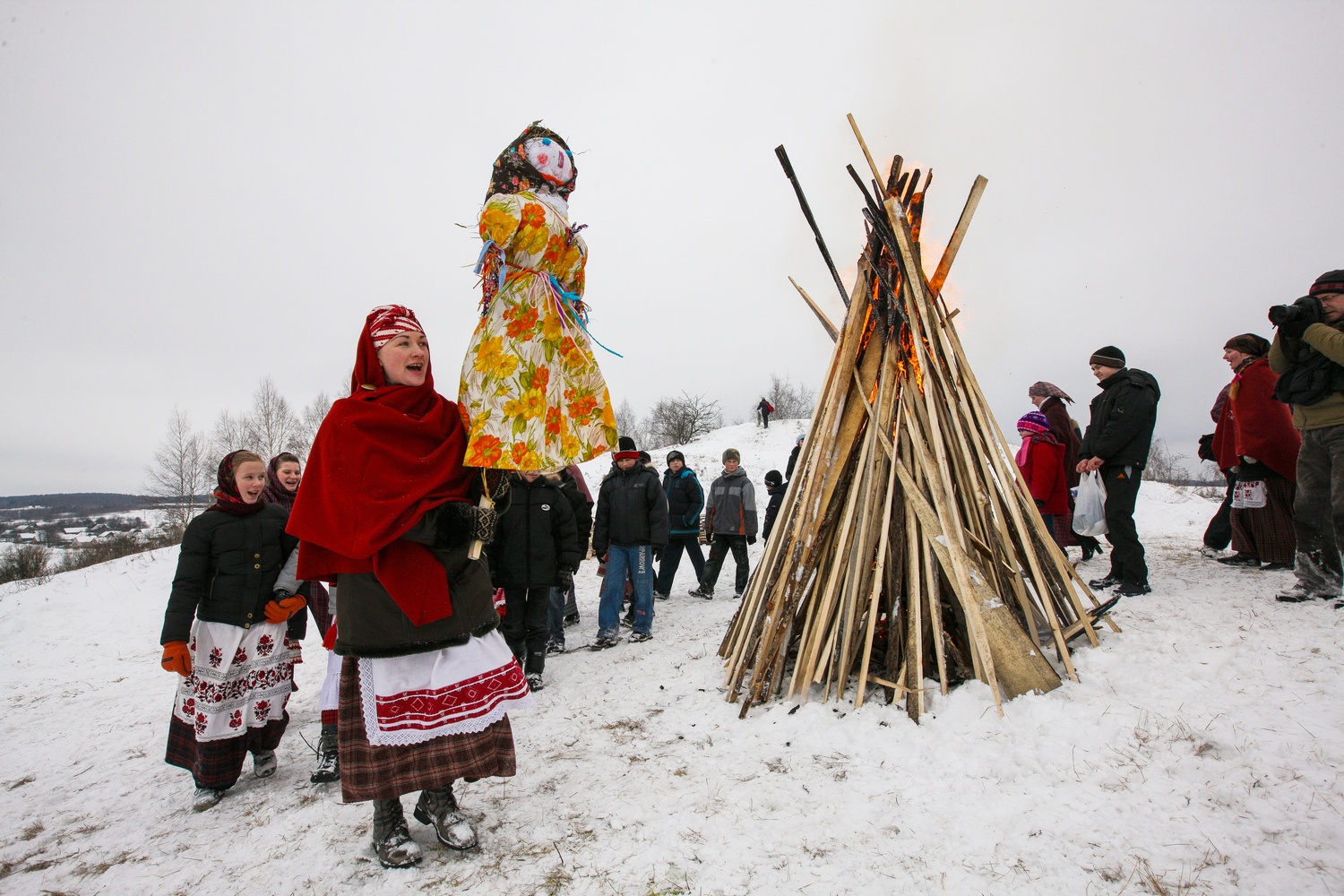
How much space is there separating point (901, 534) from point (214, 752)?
11.5 feet

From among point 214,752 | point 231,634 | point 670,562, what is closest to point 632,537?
point 670,562

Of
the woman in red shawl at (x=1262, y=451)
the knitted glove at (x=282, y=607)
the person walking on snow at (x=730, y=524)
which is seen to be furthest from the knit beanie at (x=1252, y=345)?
the knitted glove at (x=282, y=607)

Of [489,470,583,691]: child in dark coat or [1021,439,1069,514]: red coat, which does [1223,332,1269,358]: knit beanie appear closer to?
[1021,439,1069,514]: red coat

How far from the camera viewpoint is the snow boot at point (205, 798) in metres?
2.88

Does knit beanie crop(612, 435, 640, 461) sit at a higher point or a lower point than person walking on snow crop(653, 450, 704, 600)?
higher

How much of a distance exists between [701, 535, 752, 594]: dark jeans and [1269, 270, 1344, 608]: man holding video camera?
15.8 feet

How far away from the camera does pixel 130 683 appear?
558 cm

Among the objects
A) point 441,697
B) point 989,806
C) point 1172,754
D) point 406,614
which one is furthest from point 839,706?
point 406,614

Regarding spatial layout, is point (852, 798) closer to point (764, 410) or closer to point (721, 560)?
point (721, 560)

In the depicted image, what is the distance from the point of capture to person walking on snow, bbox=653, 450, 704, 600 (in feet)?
24.0

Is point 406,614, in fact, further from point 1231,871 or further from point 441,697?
point 1231,871

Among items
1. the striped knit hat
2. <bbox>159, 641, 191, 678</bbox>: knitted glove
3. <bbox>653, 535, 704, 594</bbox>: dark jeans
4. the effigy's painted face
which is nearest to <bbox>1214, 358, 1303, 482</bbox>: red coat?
the effigy's painted face

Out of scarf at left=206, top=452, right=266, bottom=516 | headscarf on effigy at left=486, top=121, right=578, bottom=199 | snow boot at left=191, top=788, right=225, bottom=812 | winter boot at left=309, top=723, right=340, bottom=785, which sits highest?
headscarf on effigy at left=486, top=121, right=578, bottom=199

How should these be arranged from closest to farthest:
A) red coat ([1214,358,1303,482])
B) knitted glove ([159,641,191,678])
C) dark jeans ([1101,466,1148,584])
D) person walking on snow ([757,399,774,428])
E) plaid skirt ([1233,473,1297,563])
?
knitted glove ([159,641,191,678]) → dark jeans ([1101,466,1148,584]) → red coat ([1214,358,1303,482]) → plaid skirt ([1233,473,1297,563]) → person walking on snow ([757,399,774,428])
